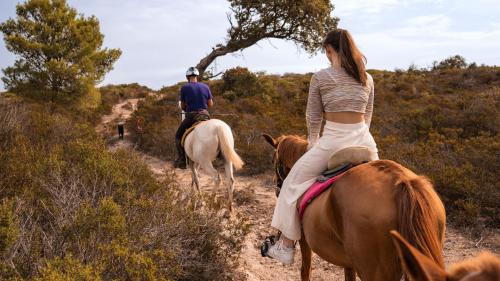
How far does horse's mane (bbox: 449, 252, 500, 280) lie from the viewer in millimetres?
1157

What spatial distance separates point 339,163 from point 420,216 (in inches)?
38.6

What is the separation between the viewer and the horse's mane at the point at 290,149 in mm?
3941

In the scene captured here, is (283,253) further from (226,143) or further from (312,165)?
(226,143)

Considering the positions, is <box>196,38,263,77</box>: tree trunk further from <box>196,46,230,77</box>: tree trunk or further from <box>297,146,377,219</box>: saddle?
<box>297,146,377,219</box>: saddle

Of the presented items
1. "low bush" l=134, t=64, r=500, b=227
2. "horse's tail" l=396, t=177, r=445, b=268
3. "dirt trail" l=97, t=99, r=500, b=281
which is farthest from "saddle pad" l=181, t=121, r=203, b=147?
"horse's tail" l=396, t=177, r=445, b=268

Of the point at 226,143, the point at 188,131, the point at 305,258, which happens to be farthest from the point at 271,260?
the point at 188,131

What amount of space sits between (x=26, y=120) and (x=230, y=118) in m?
7.21

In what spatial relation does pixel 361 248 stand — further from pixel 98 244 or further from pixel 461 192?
pixel 461 192

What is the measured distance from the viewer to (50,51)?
53.7 feet

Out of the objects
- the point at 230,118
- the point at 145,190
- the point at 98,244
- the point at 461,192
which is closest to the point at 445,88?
the point at 230,118

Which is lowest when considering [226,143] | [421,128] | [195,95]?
[421,128]

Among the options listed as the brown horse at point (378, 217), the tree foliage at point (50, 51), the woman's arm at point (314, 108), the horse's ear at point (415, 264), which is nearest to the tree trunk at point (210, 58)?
the tree foliage at point (50, 51)

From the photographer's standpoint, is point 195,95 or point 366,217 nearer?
point 366,217

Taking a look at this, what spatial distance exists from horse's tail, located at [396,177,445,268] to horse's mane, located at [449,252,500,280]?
641mm
